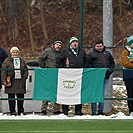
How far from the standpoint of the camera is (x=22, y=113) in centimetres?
1612

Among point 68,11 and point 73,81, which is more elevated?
point 68,11

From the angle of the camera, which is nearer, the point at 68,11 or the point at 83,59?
the point at 83,59

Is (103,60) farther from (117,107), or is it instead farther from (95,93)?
(117,107)

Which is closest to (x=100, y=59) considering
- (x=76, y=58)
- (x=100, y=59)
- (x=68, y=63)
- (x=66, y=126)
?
(x=100, y=59)

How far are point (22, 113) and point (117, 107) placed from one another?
359 centimetres

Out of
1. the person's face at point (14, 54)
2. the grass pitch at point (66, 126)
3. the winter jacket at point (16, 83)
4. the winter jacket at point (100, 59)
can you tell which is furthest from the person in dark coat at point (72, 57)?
the grass pitch at point (66, 126)

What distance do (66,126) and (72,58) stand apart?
2.31 meters

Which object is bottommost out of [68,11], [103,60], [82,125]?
[82,125]

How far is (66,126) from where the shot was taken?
1408 cm

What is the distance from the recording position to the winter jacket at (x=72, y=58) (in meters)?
15.8

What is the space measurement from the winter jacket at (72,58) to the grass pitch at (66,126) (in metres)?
1.59

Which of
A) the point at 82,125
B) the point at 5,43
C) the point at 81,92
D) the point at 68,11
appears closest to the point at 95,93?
the point at 81,92

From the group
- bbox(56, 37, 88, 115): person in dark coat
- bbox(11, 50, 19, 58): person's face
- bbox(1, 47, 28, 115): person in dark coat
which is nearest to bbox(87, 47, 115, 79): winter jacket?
bbox(56, 37, 88, 115): person in dark coat

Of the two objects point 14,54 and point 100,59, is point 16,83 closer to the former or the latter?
point 14,54
